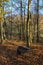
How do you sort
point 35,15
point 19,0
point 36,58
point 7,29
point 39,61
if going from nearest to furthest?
point 39,61, point 36,58, point 19,0, point 35,15, point 7,29

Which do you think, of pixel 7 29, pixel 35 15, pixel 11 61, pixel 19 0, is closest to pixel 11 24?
pixel 7 29

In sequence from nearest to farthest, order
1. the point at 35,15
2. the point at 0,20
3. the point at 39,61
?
the point at 39,61, the point at 0,20, the point at 35,15

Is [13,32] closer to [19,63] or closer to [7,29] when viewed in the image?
[7,29]

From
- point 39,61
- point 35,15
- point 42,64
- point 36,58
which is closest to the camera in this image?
point 42,64

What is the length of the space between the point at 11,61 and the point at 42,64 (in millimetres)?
2879

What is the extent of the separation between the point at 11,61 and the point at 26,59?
4.09 feet

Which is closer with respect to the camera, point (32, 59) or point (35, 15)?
point (32, 59)

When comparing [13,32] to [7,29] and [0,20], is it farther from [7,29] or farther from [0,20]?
[0,20]

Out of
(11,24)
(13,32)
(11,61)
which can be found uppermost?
(11,61)

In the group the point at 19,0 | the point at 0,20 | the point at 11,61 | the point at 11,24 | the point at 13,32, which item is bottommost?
the point at 13,32

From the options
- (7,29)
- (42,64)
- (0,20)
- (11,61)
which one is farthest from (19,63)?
(7,29)

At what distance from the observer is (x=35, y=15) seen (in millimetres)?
30531

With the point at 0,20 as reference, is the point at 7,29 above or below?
below

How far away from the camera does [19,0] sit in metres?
26.8
